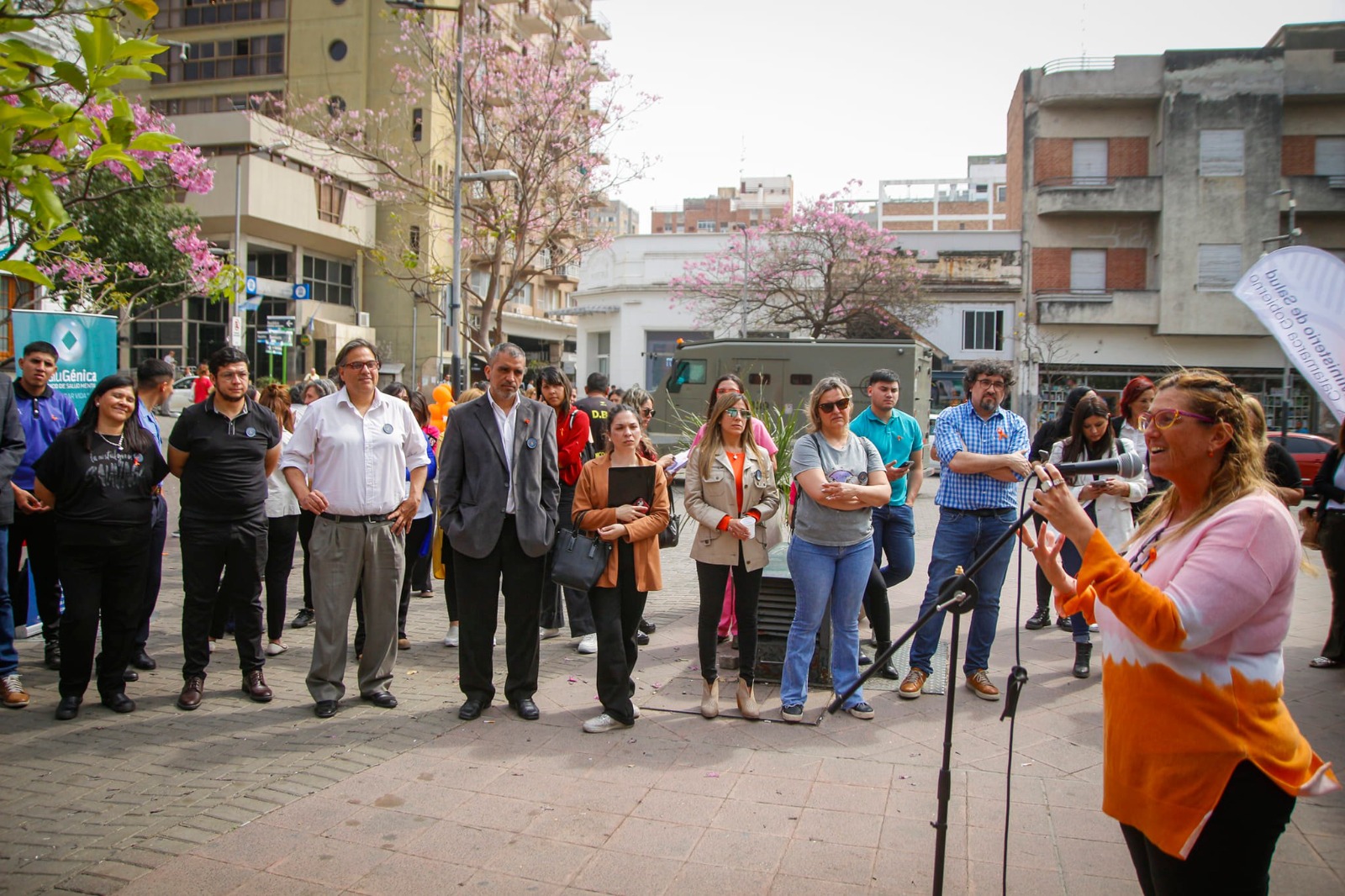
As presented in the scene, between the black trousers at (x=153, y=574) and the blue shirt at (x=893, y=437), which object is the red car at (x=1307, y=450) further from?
the black trousers at (x=153, y=574)

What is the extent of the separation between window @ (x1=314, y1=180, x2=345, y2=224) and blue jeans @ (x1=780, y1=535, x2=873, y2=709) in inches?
1499

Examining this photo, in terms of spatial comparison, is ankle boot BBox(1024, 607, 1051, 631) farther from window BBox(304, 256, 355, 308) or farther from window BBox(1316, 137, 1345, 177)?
window BBox(304, 256, 355, 308)

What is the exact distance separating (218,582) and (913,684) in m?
4.33

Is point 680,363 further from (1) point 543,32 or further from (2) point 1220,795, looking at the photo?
(1) point 543,32

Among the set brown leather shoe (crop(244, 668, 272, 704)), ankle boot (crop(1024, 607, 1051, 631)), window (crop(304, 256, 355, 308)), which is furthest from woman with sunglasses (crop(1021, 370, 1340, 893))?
window (crop(304, 256, 355, 308))

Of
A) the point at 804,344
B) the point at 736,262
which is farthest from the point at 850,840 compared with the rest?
the point at 736,262

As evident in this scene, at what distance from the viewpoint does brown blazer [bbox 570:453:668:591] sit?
219 inches

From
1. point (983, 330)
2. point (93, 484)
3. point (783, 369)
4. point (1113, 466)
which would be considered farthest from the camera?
point (983, 330)

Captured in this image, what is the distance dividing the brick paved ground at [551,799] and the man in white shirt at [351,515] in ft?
1.00

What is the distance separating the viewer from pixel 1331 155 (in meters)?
35.8

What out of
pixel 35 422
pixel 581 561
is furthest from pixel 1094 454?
pixel 35 422

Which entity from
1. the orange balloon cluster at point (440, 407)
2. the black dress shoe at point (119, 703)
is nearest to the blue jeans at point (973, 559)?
the black dress shoe at point (119, 703)

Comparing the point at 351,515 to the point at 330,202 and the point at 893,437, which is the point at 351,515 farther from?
the point at 330,202

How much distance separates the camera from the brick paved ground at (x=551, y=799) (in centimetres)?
370
